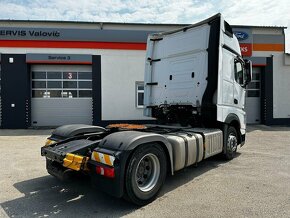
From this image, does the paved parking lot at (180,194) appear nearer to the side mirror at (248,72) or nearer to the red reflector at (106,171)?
the red reflector at (106,171)

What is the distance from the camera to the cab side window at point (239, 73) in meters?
7.06

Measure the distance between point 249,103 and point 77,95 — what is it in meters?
10.6

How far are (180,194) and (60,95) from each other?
11716mm

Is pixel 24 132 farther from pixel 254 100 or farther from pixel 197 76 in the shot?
pixel 254 100

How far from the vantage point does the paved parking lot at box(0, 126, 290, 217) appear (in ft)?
12.0

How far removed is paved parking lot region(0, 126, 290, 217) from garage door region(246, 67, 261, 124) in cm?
978

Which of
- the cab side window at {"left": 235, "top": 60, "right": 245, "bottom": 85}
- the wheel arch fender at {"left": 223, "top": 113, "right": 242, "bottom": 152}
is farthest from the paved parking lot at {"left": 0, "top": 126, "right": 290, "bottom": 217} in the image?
the cab side window at {"left": 235, "top": 60, "right": 245, "bottom": 85}

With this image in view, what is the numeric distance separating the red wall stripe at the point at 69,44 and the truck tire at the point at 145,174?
36.2 feet

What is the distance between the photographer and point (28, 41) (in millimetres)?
13617

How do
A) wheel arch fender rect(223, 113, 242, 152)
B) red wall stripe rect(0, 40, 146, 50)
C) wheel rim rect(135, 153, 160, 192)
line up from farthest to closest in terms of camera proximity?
red wall stripe rect(0, 40, 146, 50)
wheel arch fender rect(223, 113, 242, 152)
wheel rim rect(135, 153, 160, 192)

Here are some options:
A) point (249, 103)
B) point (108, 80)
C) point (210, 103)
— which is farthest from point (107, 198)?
point (249, 103)

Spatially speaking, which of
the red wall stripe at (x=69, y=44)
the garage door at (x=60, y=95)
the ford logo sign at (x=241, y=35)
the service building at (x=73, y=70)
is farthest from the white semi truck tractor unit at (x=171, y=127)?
the ford logo sign at (x=241, y=35)

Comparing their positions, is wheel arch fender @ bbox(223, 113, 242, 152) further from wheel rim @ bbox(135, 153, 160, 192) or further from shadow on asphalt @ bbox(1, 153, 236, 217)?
wheel rim @ bbox(135, 153, 160, 192)

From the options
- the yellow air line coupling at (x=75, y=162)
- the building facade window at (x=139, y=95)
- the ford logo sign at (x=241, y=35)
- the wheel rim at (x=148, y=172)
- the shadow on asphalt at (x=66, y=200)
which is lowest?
the shadow on asphalt at (x=66, y=200)
